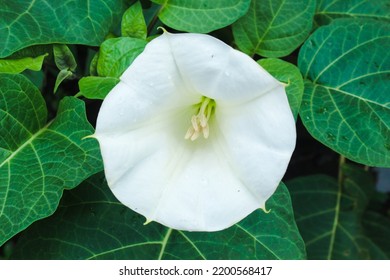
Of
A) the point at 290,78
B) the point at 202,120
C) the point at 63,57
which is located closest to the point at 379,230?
the point at 290,78

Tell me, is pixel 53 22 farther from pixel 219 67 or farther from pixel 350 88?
pixel 350 88

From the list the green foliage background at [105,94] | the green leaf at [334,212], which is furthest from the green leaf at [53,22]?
the green leaf at [334,212]

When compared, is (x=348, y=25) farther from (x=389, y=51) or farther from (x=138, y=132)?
(x=138, y=132)

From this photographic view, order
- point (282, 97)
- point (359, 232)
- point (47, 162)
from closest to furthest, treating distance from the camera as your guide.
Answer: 1. point (282, 97)
2. point (47, 162)
3. point (359, 232)

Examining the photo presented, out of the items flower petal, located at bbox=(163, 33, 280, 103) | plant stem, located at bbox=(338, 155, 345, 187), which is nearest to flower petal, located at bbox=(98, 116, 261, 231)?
flower petal, located at bbox=(163, 33, 280, 103)

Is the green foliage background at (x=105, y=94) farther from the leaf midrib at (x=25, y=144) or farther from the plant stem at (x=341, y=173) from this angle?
the plant stem at (x=341, y=173)

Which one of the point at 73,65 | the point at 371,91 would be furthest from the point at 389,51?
the point at 73,65

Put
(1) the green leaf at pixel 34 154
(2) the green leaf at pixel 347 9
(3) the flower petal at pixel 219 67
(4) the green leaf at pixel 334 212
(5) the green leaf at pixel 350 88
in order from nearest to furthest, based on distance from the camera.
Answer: (3) the flower petal at pixel 219 67 < (1) the green leaf at pixel 34 154 < (5) the green leaf at pixel 350 88 < (2) the green leaf at pixel 347 9 < (4) the green leaf at pixel 334 212
